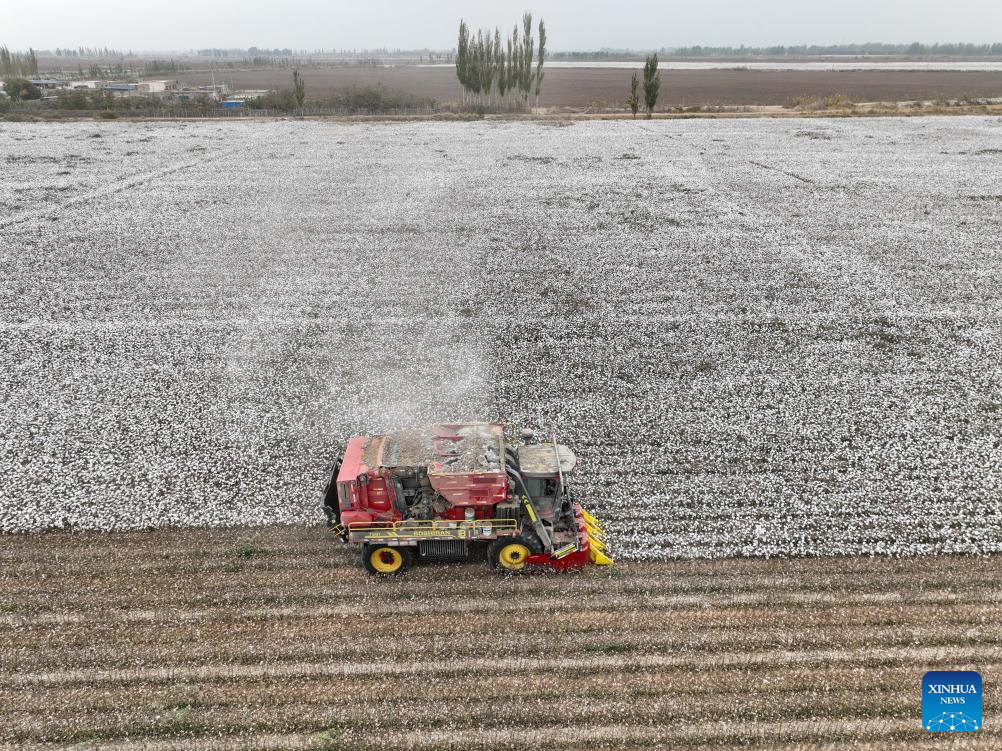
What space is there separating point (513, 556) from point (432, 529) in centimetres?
154

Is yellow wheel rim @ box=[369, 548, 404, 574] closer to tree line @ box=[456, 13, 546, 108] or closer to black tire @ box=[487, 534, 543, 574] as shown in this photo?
black tire @ box=[487, 534, 543, 574]

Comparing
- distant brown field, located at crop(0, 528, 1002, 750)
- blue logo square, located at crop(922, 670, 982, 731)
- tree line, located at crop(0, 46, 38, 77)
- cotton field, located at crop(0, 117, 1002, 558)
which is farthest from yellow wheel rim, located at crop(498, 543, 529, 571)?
tree line, located at crop(0, 46, 38, 77)

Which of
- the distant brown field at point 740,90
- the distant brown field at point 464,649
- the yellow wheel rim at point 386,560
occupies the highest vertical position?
the distant brown field at point 740,90

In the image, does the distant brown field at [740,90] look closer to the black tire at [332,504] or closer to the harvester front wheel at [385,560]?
the black tire at [332,504]

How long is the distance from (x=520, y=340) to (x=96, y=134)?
191 feet

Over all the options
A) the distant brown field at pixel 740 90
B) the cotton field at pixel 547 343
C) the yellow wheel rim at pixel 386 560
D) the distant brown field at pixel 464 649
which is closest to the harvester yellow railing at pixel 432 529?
the yellow wheel rim at pixel 386 560

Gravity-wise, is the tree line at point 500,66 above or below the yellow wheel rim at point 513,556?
above

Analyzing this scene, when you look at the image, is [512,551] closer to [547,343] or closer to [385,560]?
[385,560]

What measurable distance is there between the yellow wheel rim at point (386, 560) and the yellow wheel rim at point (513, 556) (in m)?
1.79

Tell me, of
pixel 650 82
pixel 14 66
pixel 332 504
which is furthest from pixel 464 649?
pixel 14 66

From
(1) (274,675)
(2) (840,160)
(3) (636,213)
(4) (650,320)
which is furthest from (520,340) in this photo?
(2) (840,160)

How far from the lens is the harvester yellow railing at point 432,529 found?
996 centimetres

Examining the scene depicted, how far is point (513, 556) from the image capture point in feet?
34.0

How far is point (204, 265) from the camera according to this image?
82.3 feet
